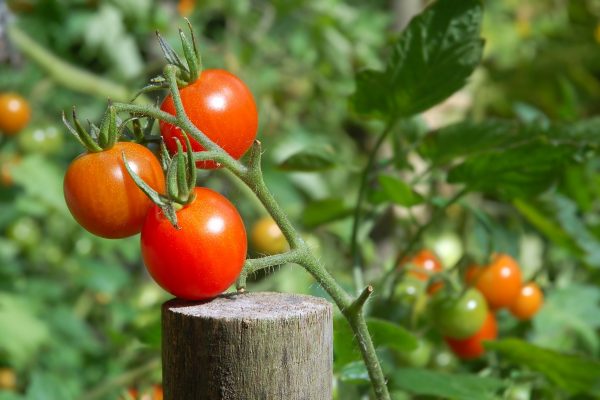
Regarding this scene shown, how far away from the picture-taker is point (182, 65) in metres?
0.74

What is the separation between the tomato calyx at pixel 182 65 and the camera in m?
0.71

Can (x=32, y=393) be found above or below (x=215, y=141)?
below

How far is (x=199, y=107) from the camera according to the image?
73 cm

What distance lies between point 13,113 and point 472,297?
148 centimetres

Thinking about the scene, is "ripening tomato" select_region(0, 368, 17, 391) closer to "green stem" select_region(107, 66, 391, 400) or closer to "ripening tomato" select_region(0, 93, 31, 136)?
"ripening tomato" select_region(0, 93, 31, 136)

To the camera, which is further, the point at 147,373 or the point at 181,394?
the point at 147,373

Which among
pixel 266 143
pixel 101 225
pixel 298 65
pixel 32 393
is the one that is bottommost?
pixel 32 393

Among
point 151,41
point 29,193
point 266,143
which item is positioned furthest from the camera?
point 151,41

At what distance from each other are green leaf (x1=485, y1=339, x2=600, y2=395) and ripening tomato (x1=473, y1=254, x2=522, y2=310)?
7.2 inches

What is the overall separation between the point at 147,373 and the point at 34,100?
1.08 metres

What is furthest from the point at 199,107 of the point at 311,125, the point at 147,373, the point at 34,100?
the point at 311,125

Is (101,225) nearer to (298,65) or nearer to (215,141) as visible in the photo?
(215,141)

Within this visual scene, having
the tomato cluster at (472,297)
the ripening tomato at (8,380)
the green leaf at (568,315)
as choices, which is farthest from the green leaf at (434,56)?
the ripening tomato at (8,380)

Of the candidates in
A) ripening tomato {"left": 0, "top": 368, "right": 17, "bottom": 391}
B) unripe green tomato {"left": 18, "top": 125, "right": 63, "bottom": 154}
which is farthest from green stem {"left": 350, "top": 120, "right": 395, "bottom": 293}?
ripening tomato {"left": 0, "top": 368, "right": 17, "bottom": 391}
